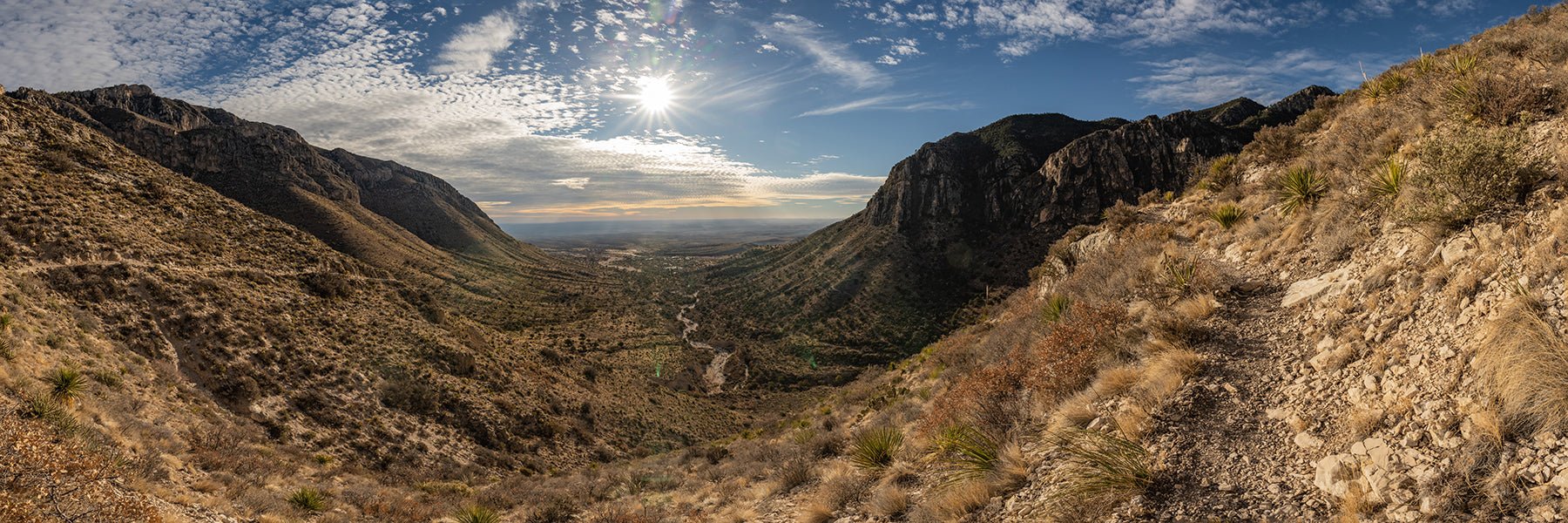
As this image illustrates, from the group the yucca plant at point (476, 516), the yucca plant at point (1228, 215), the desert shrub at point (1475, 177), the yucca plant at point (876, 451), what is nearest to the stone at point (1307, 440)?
the desert shrub at point (1475, 177)

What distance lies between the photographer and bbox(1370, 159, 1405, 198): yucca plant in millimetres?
6566

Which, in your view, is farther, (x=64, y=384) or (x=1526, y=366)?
(x=64, y=384)

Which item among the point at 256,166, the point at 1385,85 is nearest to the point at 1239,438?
the point at 1385,85

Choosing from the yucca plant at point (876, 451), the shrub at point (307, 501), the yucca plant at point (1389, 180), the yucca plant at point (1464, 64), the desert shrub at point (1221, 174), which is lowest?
the shrub at point (307, 501)

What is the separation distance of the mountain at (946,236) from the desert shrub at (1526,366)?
45.7 metres

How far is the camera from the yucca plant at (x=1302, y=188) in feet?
27.6

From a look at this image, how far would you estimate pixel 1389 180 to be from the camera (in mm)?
6656

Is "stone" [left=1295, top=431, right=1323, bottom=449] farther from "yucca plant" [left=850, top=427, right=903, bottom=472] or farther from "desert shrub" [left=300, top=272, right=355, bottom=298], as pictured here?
"desert shrub" [left=300, top=272, right=355, bottom=298]

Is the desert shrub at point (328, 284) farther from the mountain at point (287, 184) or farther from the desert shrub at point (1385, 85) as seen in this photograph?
the desert shrub at point (1385, 85)

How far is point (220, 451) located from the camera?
12.8 m

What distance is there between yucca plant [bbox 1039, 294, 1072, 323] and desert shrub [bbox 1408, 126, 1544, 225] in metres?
5.05

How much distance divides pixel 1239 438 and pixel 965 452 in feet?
9.36

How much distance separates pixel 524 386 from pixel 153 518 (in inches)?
1008

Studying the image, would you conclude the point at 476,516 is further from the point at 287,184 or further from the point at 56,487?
the point at 287,184
